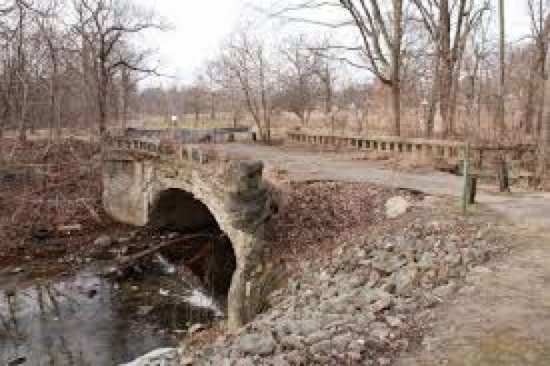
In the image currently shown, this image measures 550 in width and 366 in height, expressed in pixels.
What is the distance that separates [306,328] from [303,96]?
A: 28147 mm

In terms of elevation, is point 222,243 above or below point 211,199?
below

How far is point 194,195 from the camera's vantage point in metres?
17.2

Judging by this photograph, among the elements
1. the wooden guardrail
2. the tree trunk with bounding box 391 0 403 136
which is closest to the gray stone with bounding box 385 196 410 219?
the wooden guardrail

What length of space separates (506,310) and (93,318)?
1030cm

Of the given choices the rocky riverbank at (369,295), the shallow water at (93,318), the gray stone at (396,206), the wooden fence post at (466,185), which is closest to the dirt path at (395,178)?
the wooden fence post at (466,185)

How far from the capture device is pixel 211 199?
15.5 metres

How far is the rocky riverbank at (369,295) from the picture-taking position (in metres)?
6.33

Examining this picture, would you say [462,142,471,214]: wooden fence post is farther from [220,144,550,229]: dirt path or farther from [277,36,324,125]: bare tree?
[277,36,324,125]: bare tree

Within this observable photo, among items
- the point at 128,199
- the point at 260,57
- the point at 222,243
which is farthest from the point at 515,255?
the point at 260,57

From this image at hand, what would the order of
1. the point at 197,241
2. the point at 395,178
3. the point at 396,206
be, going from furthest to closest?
the point at 197,241 → the point at 395,178 → the point at 396,206

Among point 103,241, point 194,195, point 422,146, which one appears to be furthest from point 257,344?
point 103,241

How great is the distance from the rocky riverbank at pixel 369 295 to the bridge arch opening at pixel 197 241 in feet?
21.0

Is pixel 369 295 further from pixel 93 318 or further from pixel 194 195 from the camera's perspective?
pixel 194 195

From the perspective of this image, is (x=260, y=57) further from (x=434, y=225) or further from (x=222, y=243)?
(x=434, y=225)
